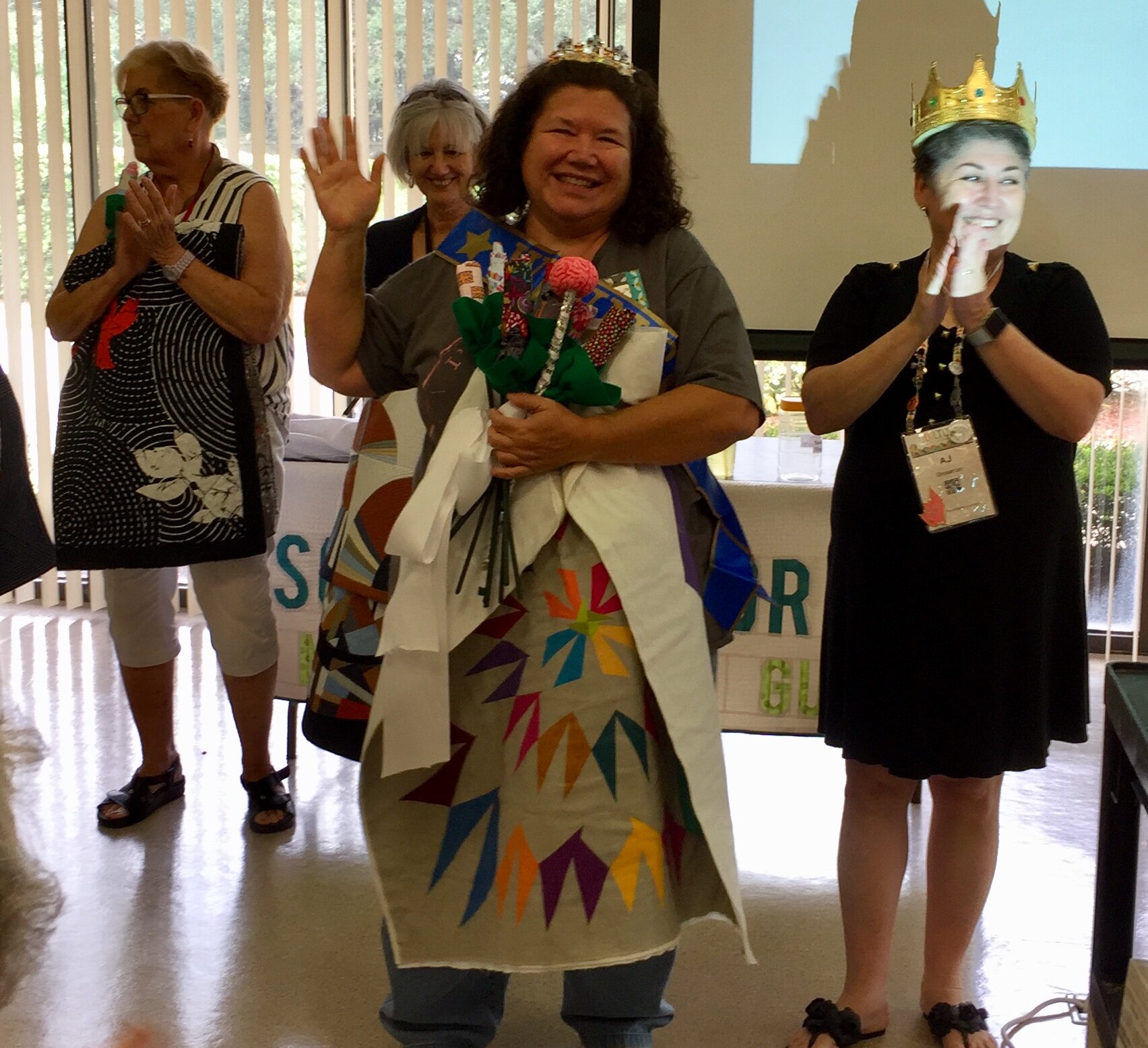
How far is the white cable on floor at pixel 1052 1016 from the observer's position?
1941 mm

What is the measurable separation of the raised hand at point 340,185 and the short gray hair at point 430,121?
100 centimetres

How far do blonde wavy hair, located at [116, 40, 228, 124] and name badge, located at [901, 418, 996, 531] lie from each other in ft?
5.48

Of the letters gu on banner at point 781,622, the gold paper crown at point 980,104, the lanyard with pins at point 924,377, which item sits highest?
the gold paper crown at point 980,104

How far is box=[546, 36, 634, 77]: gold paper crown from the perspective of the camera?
1.58m

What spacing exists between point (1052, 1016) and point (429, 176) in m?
1.93

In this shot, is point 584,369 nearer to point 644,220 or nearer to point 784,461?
point 644,220

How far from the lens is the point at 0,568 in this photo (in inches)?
69.5

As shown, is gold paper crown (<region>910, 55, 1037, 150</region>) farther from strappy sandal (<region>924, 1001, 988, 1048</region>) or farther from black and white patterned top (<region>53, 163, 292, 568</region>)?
black and white patterned top (<region>53, 163, 292, 568</region>)

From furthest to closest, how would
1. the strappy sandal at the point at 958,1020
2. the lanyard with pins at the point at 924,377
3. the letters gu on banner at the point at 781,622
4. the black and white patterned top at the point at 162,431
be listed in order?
the letters gu on banner at the point at 781,622 < the black and white patterned top at the point at 162,431 < the strappy sandal at the point at 958,1020 < the lanyard with pins at the point at 924,377

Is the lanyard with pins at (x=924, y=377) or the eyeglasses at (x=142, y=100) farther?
the eyeglasses at (x=142, y=100)

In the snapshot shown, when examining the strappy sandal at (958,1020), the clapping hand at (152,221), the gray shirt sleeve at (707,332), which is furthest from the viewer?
the clapping hand at (152,221)

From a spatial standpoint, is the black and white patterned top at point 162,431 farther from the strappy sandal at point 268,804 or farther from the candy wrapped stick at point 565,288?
the candy wrapped stick at point 565,288

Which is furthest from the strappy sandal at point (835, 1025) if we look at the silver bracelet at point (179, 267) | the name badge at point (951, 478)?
the silver bracelet at point (179, 267)

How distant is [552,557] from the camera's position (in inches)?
59.6
